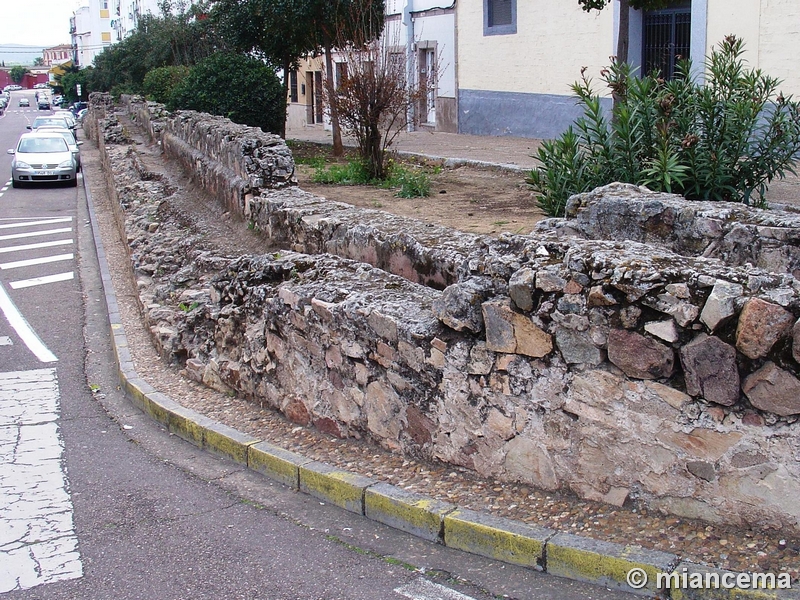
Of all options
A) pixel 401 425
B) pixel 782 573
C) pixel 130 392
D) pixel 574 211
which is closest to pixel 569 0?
pixel 574 211

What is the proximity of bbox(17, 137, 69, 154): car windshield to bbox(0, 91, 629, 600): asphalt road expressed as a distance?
67.6 ft

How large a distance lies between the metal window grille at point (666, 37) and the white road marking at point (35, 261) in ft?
38.1

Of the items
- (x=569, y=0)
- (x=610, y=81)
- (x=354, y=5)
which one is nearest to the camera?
(x=610, y=81)

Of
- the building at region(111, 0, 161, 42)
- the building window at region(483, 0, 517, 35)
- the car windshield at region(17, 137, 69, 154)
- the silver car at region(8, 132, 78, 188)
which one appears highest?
the building at region(111, 0, 161, 42)

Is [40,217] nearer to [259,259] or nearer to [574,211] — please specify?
[259,259]

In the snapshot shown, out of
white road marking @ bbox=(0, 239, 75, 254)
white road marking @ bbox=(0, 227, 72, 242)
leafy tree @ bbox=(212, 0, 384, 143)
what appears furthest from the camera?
leafy tree @ bbox=(212, 0, 384, 143)

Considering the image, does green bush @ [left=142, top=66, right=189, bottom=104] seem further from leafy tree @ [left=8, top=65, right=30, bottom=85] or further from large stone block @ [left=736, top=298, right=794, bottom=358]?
leafy tree @ [left=8, top=65, right=30, bottom=85]

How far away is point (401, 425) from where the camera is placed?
529 centimetres

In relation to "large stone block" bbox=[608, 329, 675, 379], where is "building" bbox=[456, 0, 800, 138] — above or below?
above

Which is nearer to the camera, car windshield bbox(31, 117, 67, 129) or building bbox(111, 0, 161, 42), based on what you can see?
car windshield bbox(31, 117, 67, 129)

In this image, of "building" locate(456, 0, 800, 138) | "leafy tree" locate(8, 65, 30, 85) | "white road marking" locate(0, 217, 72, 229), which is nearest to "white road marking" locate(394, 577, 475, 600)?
"building" locate(456, 0, 800, 138)

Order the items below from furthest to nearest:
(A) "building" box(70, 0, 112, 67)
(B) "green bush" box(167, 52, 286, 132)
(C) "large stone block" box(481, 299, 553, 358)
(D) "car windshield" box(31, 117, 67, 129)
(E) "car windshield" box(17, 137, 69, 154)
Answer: (A) "building" box(70, 0, 112, 67) < (D) "car windshield" box(31, 117, 67, 129) < (E) "car windshield" box(17, 137, 69, 154) < (B) "green bush" box(167, 52, 286, 132) < (C) "large stone block" box(481, 299, 553, 358)

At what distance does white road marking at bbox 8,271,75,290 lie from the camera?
43.3 ft

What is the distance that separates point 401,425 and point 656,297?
1.81 m
